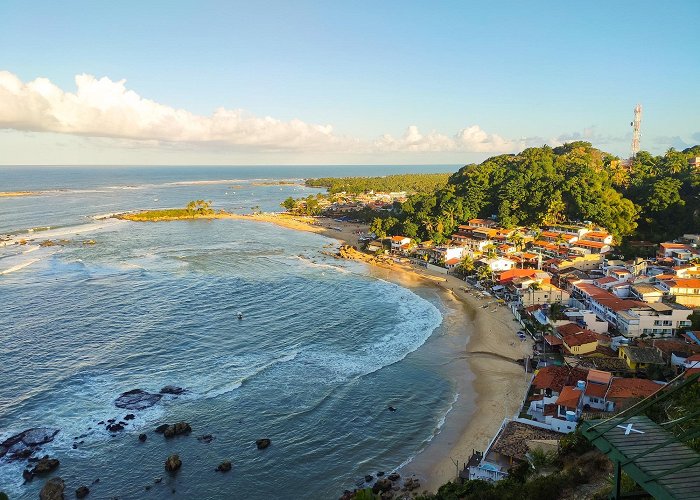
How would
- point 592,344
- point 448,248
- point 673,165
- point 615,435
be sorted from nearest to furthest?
point 615,435, point 592,344, point 448,248, point 673,165

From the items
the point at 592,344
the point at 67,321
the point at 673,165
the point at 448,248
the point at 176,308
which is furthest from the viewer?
the point at 673,165

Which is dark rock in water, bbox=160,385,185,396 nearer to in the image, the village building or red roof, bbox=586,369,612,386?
the village building

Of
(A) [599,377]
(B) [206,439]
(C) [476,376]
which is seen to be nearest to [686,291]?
(A) [599,377]

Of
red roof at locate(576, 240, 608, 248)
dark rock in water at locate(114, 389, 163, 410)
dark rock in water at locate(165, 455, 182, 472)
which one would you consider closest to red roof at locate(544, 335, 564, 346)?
dark rock in water at locate(165, 455, 182, 472)

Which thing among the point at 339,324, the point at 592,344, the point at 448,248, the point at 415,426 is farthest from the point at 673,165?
the point at 415,426

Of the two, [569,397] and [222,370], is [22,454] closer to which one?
[222,370]

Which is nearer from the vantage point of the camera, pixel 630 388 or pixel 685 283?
pixel 630 388

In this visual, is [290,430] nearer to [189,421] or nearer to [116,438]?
[189,421]
